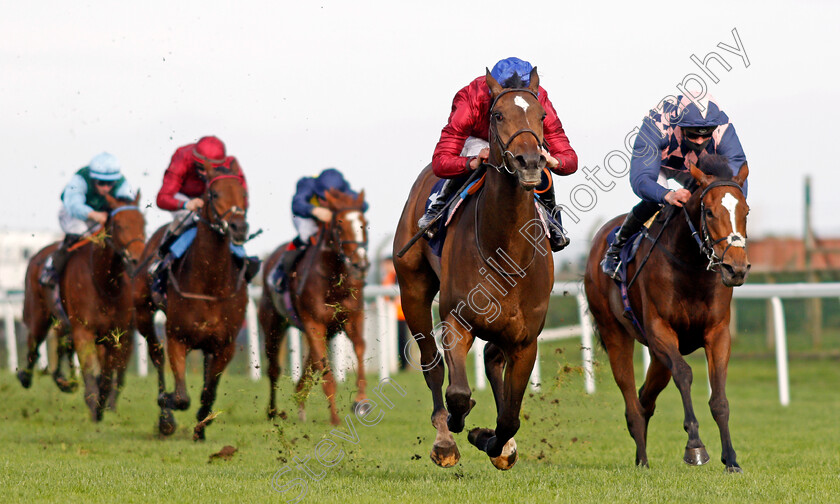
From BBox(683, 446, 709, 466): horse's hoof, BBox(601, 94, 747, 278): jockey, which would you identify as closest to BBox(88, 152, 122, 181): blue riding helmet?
BBox(601, 94, 747, 278): jockey

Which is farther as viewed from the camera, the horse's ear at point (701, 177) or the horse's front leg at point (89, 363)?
the horse's front leg at point (89, 363)

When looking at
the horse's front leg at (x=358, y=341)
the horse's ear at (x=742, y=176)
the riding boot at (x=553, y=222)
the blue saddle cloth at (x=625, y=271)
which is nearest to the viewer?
the riding boot at (x=553, y=222)

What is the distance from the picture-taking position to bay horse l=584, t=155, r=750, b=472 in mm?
5734

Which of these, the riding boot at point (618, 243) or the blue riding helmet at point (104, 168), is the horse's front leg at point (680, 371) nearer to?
the riding boot at point (618, 243)

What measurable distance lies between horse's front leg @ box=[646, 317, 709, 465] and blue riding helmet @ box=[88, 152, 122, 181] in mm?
5531

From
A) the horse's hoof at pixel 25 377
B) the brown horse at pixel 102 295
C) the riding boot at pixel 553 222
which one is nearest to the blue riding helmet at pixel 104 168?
the brown horse at pixel 102 295

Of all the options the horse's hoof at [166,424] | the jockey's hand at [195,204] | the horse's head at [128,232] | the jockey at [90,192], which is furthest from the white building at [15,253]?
the jockey's hand at [195,204]

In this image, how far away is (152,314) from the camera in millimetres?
9508

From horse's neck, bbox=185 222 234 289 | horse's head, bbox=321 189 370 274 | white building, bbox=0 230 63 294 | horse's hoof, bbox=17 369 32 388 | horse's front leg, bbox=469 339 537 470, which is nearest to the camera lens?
horse's front leg, bbox=469 339 537 470

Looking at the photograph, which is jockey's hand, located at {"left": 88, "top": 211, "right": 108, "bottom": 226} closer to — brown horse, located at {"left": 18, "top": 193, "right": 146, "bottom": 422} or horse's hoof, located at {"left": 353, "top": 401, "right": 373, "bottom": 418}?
brown horse, located at {"left": 18, "top": 193, "right": 146, "bottom": 422}

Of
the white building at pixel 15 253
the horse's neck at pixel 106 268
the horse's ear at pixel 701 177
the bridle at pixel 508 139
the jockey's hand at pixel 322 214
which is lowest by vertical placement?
the white building at pixel 15 253

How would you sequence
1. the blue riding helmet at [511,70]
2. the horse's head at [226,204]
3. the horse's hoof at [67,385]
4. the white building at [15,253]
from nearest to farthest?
the blue riding helmet at [511,70], the horse's head at [226,204], the horse's hoof at [67,385], the white building at [15,253]

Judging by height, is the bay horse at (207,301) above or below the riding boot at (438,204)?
below

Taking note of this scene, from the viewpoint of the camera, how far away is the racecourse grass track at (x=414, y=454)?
5.13m
